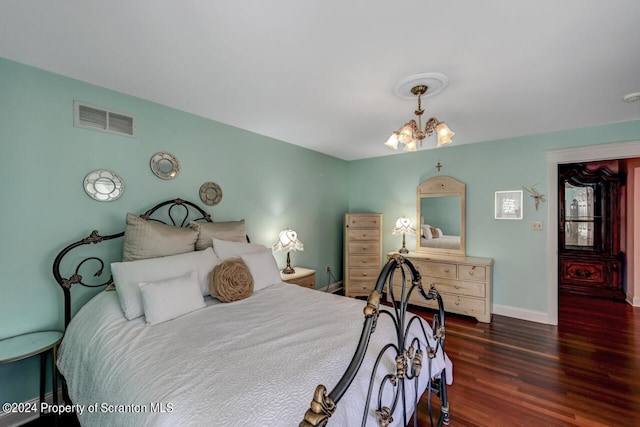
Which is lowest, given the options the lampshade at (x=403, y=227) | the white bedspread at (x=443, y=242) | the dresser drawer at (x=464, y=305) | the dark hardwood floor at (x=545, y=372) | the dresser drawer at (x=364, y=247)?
the dark hardwood floor at (x=545, y=372)

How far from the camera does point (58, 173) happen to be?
6.40 feet

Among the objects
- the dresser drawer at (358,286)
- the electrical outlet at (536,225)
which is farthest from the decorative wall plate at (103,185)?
the electrical outlet at (536,225)

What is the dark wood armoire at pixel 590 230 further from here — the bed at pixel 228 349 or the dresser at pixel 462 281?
the bed at pixel 228 349

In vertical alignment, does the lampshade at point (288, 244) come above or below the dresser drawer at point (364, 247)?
above

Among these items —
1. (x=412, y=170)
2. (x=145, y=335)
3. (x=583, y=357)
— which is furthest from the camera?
(x=412, y=170)

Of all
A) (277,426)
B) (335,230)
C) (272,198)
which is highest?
(272,198)

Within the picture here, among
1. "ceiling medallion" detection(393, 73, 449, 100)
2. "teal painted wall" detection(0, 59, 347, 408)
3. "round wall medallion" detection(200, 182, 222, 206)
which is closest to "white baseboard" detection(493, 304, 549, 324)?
"ceiling medallion" detection(393, 73, 449, 100)

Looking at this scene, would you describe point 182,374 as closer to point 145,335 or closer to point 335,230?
point 145,335

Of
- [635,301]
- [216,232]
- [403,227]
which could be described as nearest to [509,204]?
[403,227]

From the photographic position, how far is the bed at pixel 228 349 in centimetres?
96

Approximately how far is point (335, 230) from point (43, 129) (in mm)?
3707

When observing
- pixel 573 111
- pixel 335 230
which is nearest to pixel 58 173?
pixel 335 230

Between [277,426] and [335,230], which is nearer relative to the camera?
[277,426]

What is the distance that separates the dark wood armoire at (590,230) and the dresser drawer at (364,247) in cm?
346
